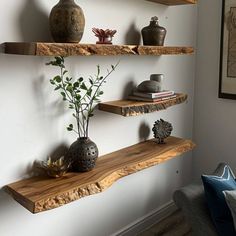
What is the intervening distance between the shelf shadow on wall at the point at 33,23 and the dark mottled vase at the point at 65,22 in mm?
93

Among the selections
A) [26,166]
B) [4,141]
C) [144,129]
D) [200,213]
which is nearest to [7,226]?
[26,166]

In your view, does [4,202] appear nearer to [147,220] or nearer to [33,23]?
[33,23]

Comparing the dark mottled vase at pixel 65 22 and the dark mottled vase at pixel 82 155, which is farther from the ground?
the dark mottled vase at pixel 65 22

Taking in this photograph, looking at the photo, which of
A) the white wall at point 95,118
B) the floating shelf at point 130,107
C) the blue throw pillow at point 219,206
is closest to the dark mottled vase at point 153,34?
the white wall at point 95,118

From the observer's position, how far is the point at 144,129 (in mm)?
2371

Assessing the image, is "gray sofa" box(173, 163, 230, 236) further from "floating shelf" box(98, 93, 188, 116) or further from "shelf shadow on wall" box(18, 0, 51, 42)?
"shelf shadow on wall" box(18, 0, 51, 42)

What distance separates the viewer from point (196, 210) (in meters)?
1.68

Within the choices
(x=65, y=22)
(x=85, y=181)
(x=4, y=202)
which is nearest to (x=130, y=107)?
(x=85, y=181)

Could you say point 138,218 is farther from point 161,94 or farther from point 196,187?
point 161,94

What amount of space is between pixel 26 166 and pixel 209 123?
1660mm

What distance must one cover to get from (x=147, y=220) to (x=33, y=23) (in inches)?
65.0

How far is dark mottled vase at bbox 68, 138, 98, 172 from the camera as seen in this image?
1.74 meters

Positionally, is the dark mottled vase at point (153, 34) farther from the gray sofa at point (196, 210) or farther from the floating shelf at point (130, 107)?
the gray sofa at point (196, 210)

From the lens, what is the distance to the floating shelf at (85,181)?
1459 millimetres
